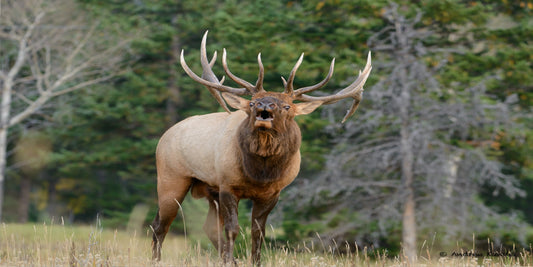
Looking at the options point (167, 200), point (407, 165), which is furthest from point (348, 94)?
point (407, 165)

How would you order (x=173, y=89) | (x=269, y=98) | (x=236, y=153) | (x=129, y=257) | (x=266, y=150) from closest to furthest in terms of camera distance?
(x=129, y=257) → (x=269, y=98) → (x=266, y=150) → (x=236, y=153) → (x=173, y=89)

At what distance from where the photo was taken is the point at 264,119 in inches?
213

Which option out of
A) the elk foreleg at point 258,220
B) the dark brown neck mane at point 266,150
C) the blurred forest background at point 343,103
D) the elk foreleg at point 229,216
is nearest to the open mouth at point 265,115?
the dark brown neck mane at point 266,150

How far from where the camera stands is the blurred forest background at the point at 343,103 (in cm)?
1259

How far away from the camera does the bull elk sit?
5.67 metres

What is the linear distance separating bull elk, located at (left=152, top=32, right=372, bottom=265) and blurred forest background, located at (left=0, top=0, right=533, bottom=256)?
1.31 meters

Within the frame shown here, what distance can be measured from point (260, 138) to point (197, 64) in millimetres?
11031

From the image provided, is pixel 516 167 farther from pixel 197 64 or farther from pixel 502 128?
pixel 197 64

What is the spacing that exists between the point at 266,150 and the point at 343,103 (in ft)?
24.4

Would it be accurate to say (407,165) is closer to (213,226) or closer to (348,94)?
(213,226)

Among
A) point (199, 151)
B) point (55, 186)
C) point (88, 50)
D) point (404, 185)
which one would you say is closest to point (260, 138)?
point (199, 151)

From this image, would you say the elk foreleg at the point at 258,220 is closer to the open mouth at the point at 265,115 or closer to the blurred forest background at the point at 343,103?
the open mouth at the point at 265,115

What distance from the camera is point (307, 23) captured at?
1644 cm

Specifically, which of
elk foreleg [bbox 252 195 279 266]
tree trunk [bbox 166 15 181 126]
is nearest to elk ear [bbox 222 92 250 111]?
elk foreleg [bbox 252 195 279 266]
